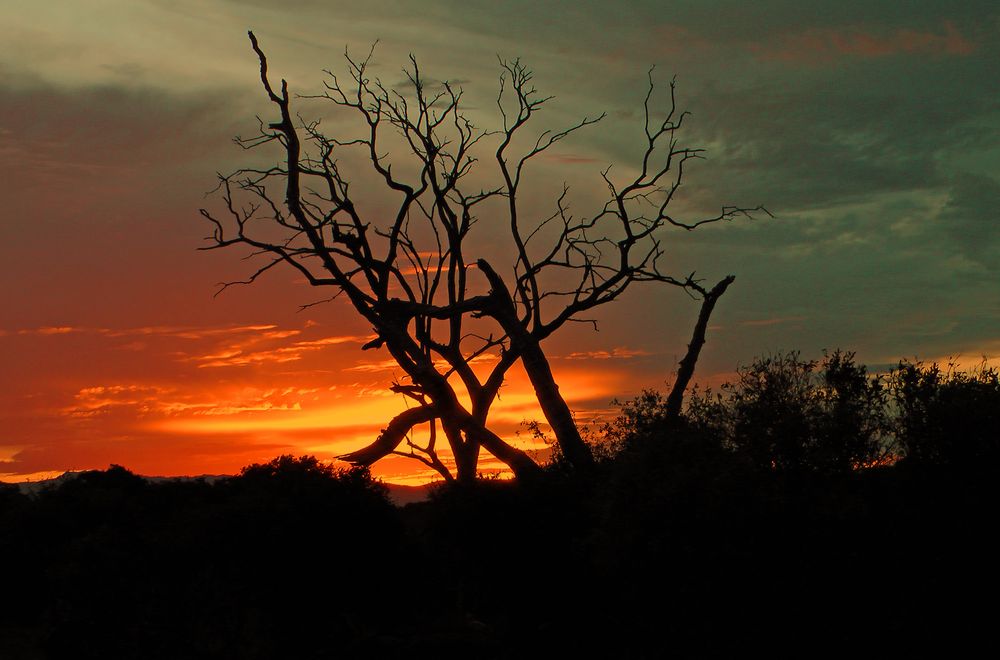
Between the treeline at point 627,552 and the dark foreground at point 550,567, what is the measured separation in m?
0.03

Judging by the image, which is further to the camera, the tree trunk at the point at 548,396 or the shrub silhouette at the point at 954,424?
the tree trunk at the point at 548,396

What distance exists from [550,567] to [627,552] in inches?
139

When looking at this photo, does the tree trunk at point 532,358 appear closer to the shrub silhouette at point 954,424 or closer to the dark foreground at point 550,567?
the dark foreground at point 550,567

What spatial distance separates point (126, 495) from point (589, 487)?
10.8m

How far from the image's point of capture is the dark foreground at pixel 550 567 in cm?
1370

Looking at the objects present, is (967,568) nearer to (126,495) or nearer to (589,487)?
(589,487)

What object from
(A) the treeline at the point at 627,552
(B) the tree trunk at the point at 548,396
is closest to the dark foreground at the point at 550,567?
(A) the treeline at the point at 627,552

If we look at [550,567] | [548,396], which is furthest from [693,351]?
[550,567]

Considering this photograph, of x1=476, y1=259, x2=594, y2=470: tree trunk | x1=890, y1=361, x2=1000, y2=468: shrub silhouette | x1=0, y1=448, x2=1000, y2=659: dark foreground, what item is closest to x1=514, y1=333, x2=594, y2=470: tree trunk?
x1=476, y1=259, x2=594, y2=470: tree trunk

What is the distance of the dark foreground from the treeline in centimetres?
3

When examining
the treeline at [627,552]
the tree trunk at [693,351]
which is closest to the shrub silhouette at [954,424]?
the treeline at [627,552]

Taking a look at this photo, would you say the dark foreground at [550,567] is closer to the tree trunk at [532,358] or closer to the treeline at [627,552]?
the treeline at [627,552]

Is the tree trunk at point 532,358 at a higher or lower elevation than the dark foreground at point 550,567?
higher

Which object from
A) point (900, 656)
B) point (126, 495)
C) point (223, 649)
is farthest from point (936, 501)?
point (126, 495)
